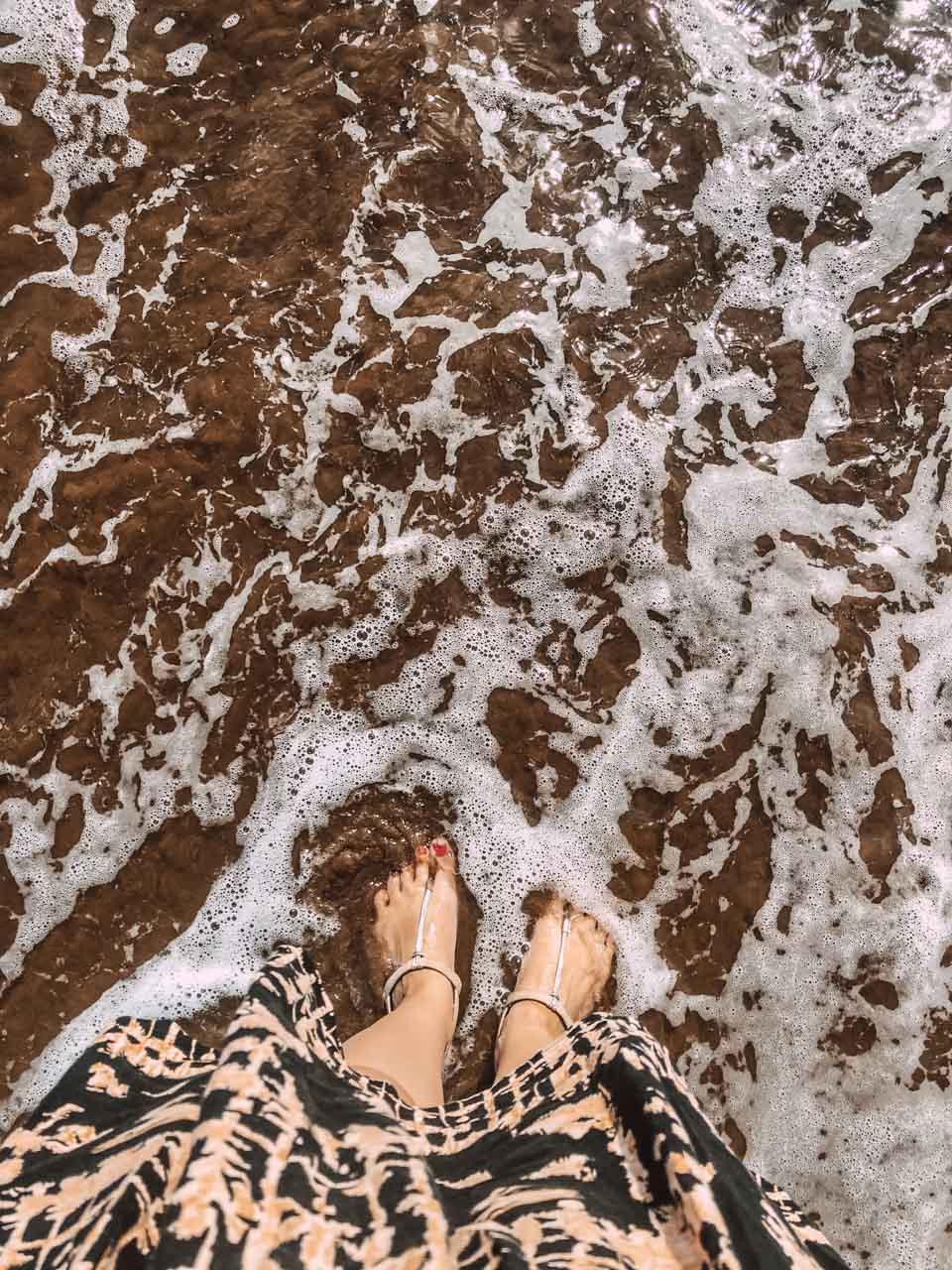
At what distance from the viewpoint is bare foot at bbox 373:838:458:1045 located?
161 cm

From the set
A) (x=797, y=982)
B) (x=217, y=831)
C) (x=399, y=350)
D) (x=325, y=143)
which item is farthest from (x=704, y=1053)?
(x=325, y=143)

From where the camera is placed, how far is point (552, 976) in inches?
63.6

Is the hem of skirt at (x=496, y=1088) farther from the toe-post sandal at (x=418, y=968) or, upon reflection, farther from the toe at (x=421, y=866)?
the toe at (x=421, y=866)

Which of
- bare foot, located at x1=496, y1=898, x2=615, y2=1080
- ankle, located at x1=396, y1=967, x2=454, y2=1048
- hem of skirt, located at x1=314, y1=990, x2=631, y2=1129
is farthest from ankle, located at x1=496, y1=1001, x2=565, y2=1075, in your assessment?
hem of skirt, located at x1=314, y1=990, x2=631, y2=1129

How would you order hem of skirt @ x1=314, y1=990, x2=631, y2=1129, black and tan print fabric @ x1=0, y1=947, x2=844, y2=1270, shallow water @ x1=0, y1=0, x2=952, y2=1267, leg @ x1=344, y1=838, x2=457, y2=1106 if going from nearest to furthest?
1. black and tan print fabric @ x1=0, y1=947, x2=844, y2=1270
2. hem of skirt @ x1=314, y1=990, x2=631, y2=1129
3. leg @ x1=344, y1=838, x2=457, y2=1106
4. shallow water @ x1=0, y1=0, x2=952, y2=1267

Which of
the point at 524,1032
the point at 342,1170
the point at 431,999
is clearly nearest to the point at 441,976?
the point at 431,999

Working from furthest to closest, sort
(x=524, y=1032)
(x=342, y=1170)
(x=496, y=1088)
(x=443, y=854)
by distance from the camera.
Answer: (x=443, y=854)
(x=524, y=1032)
(x=496, y=1088)
(x=342, y=1170)

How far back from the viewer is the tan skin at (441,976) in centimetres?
151

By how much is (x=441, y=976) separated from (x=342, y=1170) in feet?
2.32

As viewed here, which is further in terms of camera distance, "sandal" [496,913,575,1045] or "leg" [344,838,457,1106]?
"sandal" [496,913,575,1045]

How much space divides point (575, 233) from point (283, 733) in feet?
3.84

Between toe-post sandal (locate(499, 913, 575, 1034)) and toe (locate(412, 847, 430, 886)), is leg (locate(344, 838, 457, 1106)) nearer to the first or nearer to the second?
toe (locate(412, 847, 430, 886))

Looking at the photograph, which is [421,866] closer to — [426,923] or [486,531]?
[426,923]

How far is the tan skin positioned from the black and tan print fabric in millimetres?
313
